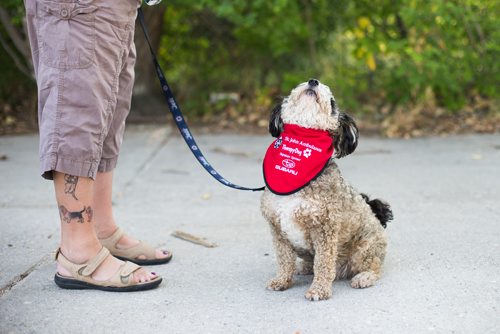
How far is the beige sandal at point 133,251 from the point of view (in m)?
3.85

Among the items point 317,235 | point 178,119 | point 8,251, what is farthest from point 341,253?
point 8,251

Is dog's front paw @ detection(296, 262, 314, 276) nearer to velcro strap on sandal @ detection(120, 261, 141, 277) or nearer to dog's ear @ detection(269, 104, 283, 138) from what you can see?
dog's ear @ detection(269, 104, 283, 138)

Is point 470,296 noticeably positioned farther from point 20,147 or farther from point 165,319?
point 20,147

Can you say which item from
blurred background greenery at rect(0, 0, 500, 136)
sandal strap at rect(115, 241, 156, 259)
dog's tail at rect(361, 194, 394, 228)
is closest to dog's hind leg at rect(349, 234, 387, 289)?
dog's tail at rect(361, 194, 394, 228)

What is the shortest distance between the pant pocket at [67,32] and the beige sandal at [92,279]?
1001 millimetres

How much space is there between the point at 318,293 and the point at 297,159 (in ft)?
2.19

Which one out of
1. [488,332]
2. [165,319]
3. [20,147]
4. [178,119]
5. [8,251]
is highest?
[178,119]

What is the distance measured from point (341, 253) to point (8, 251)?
6.69ft

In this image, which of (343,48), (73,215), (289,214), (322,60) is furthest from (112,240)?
(343,48)

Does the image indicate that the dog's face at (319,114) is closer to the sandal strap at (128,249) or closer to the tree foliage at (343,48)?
the sandal strap at (128,249)

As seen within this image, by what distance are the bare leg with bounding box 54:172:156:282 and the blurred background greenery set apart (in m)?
3.66

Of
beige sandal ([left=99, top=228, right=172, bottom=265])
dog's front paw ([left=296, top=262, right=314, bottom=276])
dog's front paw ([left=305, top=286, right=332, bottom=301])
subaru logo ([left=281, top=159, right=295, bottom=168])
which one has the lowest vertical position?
beige sandal ([left=99, top=228, right=172, bottom=265])

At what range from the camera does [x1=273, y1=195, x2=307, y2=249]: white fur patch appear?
10.7 ft

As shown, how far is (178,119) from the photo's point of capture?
3.85 metres
